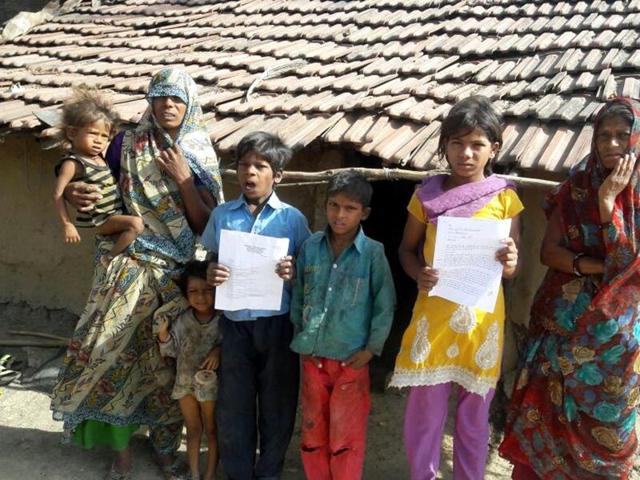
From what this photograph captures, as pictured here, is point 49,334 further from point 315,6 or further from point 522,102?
point 522,102

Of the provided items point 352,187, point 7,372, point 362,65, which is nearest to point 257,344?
point 352,187

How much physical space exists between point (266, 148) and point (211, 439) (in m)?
1.57

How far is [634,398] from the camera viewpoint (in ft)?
8.36

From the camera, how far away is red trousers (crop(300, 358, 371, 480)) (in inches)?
112

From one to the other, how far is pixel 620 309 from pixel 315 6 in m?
4.12

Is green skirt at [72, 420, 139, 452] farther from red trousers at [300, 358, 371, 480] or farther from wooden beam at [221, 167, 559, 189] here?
wooden beam at [221, 167, 559, 189]

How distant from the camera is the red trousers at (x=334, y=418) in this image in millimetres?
2836

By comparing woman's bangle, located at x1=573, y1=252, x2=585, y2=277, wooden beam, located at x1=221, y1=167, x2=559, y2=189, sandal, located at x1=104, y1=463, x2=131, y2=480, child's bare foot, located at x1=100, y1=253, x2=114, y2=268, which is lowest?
sandal, located at x1=104, y1=463, x2=131, y2=480

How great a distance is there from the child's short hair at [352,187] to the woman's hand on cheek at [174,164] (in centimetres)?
75

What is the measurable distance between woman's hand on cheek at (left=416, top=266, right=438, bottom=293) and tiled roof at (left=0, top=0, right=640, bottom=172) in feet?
2.94

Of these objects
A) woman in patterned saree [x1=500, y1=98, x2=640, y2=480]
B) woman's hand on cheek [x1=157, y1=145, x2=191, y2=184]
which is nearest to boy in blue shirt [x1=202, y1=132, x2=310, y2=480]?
woman's hand on cheek [x1=157, y1=145, x2=191, y2=184]

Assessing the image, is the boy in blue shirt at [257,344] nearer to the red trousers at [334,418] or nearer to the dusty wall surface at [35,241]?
the red trousers at [334,418]

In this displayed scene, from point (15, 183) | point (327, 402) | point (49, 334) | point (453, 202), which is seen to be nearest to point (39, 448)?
point (49, 334)

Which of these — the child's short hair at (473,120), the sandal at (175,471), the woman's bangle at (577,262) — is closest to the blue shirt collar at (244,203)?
the child's short hair at (473,120)
